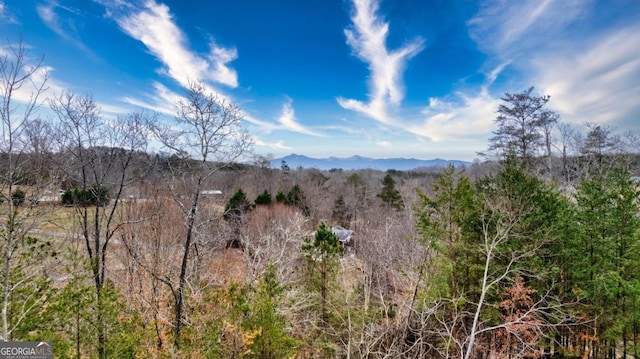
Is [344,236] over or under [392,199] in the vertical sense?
under

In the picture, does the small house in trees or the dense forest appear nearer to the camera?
the dense forest

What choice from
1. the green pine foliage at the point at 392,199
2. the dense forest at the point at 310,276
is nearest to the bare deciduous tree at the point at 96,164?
the dense forest at the point at 310,276

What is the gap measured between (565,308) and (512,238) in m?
3.02

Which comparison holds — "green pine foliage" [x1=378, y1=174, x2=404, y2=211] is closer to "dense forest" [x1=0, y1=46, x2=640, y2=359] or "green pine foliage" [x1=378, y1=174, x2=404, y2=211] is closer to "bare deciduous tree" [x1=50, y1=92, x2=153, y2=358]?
"dense forest" [x1=0, y1=46, x2=640, y2=359]

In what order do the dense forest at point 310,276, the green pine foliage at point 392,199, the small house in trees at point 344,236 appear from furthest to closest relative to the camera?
1. the green pine foliage at point 392,199
2. the small house in trees at point 344,236
3. the dense forest at point 310,276

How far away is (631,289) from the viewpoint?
8766 mm

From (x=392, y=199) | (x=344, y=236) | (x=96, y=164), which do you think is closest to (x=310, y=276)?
(x=96, y=164)

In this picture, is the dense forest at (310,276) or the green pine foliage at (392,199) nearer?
the dense forest at (310,276)

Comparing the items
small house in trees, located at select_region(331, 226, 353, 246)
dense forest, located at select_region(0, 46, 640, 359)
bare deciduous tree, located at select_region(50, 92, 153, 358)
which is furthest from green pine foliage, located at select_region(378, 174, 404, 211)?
bare deciduous tree, located at select_region(50, 92, 153, 358)

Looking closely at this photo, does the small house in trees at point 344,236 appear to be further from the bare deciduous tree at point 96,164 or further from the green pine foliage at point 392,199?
the bare deciduous tree at point 96,164

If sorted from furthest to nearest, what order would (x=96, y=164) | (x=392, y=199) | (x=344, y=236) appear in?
(x=392, y=199) → (x=344, y=236) → (x=96, y=164)

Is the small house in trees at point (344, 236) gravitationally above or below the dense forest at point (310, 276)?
below

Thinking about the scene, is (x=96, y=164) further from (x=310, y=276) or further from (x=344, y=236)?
(x=344, y=236)

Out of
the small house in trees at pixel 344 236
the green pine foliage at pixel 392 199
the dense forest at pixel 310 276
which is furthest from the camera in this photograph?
the green pine foliage at pixel 392 199
